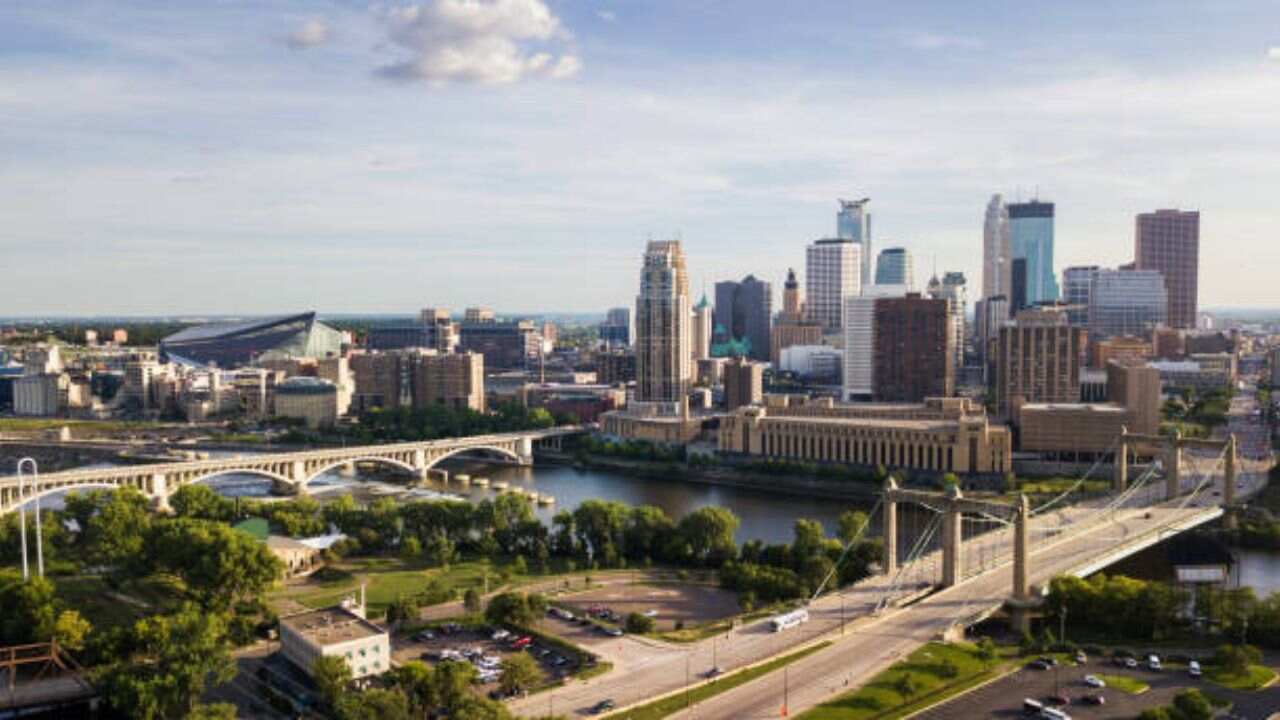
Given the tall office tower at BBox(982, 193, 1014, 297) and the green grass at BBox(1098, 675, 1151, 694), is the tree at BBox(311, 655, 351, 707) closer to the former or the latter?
the green grass at BBox(1098, 675, 1151, 694)

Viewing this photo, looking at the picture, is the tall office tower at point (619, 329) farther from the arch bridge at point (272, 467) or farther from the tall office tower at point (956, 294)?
the arch bridge at point (272, 467)

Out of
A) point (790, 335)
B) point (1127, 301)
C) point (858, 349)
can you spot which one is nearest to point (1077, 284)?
point (1127, 301)

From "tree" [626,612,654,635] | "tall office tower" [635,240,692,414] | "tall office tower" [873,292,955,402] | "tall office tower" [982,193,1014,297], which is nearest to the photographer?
"tree" [626,612,654,635]

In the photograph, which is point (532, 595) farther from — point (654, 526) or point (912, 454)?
point (912, 454)

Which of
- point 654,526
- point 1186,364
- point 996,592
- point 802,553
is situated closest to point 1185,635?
point 996,592

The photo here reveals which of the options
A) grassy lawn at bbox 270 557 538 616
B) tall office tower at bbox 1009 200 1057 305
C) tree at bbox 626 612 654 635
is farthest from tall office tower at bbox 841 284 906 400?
tall office tower at bbox 1009 200 1057 305

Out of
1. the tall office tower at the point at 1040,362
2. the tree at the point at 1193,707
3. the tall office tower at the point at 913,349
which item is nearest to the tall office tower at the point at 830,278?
the tall office tower at the point at 913,349
